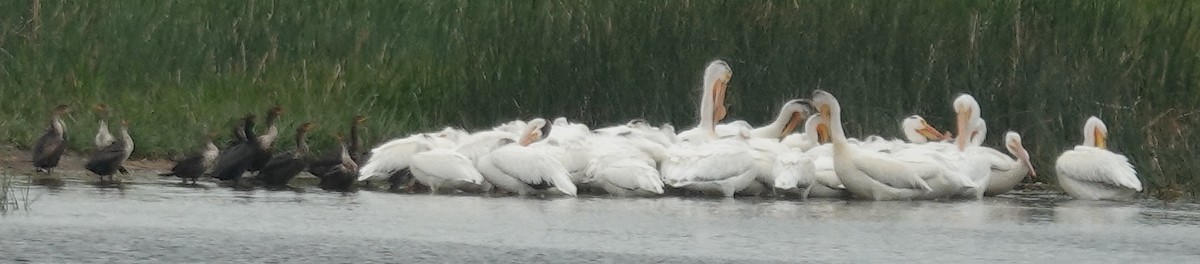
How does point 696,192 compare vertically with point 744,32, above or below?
below

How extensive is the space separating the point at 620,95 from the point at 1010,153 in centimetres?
269

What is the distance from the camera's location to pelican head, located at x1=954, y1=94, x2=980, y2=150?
1451cm

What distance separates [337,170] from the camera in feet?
46.4

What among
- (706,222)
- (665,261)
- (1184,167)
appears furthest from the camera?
(1184,167)

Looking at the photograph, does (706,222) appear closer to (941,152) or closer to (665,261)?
(665,261)

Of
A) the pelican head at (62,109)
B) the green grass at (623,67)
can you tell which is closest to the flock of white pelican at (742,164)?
the green grass at (623,67)

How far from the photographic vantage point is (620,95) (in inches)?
639

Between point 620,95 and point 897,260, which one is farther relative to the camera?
point 620,95

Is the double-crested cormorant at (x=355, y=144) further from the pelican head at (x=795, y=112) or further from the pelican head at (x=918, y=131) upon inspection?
the pelican head at (x=918, y=131)

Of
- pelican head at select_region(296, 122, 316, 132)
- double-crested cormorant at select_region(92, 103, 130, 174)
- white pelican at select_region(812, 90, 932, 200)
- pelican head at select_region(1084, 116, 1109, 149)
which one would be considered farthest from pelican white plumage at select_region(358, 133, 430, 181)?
pelican head at select_region(1084, 116, 1109, 149)

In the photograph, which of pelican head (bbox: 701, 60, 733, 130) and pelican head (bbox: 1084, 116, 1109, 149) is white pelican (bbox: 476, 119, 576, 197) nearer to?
pelican head (bbox: 701, 60, 733, 130)

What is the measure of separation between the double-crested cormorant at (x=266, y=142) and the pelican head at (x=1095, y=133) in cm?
487

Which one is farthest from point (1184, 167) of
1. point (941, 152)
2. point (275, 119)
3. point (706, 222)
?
point (275, 119)

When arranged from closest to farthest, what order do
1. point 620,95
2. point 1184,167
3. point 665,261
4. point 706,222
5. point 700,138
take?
point 665,261, point 706,222, point 1184,167, point 700,138, point 620,95
